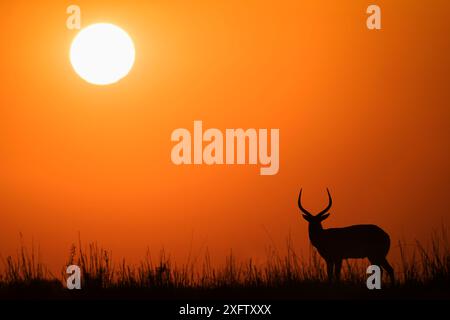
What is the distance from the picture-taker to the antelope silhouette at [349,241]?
6.46 meters

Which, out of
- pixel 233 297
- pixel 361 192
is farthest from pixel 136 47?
pixel 233 297

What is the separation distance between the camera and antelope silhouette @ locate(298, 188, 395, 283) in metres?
6.46

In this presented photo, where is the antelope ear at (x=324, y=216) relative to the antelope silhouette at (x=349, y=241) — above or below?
above

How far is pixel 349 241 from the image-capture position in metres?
6.52

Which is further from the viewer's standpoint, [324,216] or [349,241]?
[324,216]

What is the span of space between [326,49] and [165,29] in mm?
1883

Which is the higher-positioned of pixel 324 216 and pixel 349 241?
pixel 324 216

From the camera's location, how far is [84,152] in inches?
320

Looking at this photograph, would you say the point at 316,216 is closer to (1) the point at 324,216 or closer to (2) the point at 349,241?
(1) the point at 324,216

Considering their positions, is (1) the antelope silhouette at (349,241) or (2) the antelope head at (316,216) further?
(2) the antelope head at (316,216)

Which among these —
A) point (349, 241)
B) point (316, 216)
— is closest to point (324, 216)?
point (316, 216)

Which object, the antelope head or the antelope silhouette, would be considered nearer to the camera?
the antelope silhouette
